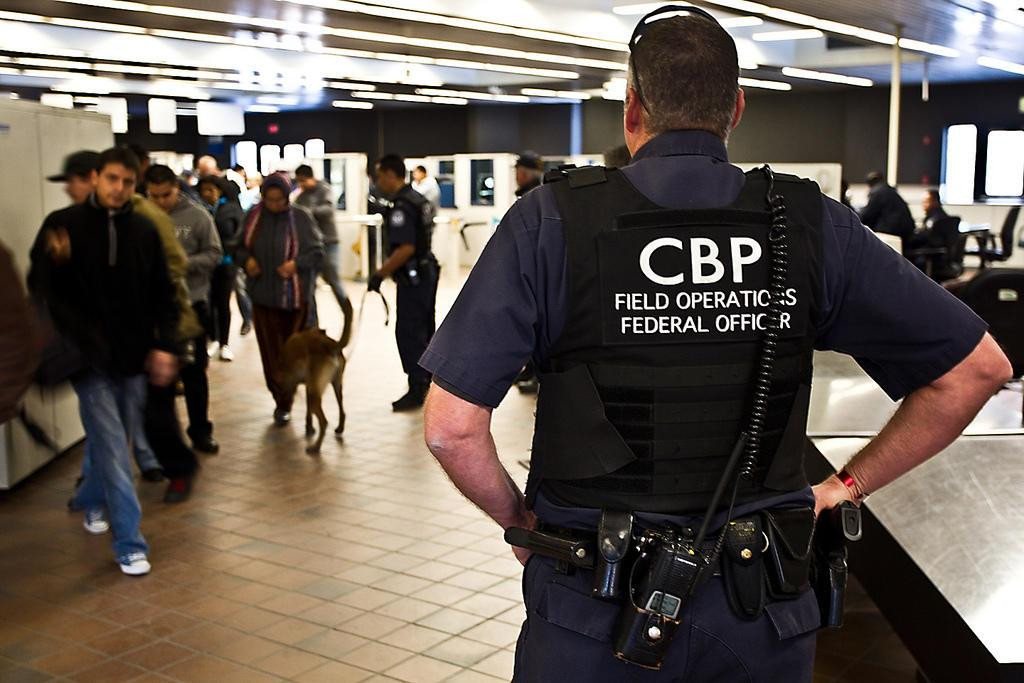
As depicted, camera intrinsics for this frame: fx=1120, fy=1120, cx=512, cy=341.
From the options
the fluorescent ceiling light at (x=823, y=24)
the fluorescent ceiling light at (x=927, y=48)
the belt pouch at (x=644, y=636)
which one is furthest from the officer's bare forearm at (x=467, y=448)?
the fluorescent ceiling light at (x=927, y=48)

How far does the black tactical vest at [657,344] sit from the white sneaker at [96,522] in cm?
403

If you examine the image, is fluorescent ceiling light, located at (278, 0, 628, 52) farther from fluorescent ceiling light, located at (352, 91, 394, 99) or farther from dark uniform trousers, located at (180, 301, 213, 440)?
fluorescent ceiling light, located at (352, 91, 394, 99)

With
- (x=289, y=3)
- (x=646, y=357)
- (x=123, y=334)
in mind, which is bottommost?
(x=123, y=334)

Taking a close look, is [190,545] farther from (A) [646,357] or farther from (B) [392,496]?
(A) [646,357]

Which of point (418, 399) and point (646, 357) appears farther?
point (418, 399)

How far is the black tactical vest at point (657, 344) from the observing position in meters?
1.63

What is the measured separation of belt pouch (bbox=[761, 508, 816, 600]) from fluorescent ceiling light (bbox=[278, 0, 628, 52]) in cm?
781

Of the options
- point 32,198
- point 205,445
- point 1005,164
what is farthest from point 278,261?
point 1005,164

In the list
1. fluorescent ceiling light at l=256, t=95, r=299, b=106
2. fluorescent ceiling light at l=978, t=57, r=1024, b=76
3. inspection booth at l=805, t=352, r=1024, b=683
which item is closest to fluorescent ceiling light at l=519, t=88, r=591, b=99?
fluorescent ceiling light at l=256, t=95, r=299, b=106

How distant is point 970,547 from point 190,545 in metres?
3.40

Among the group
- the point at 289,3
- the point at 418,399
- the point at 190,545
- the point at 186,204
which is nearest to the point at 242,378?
the point at 418,399

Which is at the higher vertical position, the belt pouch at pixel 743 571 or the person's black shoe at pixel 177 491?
the belt pouch at pixel 743 571

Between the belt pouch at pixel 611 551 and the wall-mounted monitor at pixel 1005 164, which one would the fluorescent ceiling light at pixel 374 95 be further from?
the belt pouch at pixel 611 551

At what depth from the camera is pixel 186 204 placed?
23.2ft
